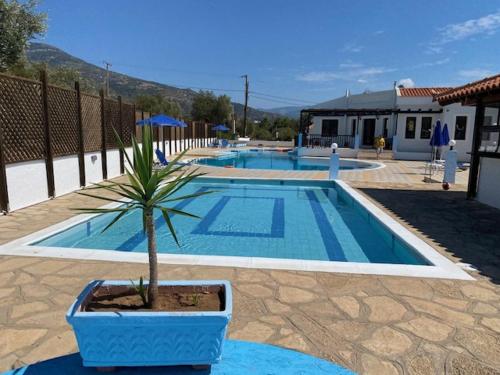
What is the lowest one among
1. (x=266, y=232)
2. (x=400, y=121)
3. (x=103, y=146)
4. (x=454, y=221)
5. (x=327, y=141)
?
(x=266, y=232)

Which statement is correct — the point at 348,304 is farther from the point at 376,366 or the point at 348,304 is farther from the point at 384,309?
the point at 376,366

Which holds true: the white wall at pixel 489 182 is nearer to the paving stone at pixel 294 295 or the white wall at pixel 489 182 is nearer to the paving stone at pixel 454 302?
the paving stone at pixel 454 302

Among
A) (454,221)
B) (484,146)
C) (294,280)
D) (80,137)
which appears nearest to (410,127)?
(484,146)

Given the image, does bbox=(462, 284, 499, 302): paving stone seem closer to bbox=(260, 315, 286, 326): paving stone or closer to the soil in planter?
bbox=(260, 315, 286, 326): paving stone

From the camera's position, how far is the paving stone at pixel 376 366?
2.50m

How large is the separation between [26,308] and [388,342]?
3294 millimetres

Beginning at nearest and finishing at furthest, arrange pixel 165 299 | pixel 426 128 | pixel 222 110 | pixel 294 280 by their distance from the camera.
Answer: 1. pixel 165 299
2. pixel 294 280
3. pixel 426 128
4. pixel 222 110

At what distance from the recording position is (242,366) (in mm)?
2480

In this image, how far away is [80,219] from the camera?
6.68 meters

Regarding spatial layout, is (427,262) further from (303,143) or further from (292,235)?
(303,143)

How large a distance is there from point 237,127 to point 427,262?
4645 centimetres

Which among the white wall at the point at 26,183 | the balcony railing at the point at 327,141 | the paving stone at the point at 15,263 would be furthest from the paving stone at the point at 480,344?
the balcony railing at the point at 327,141

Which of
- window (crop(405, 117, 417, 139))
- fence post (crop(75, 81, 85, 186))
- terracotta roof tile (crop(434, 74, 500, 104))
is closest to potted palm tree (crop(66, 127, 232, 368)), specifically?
fence post (crop(75, 81, 85, 186))

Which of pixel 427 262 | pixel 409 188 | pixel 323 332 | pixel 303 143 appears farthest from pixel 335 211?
pixel 303 143
